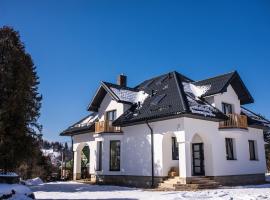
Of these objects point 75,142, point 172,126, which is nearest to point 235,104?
point 172,126

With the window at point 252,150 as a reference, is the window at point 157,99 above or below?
above

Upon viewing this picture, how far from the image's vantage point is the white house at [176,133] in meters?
19.7

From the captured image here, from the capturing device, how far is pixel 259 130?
24.9 m

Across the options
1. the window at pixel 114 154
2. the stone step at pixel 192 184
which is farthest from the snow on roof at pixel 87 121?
the stone step at pixel 192 184

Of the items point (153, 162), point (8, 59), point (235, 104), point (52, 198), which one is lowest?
point (52, 198)

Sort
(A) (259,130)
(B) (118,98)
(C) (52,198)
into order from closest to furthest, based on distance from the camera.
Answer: (C) (52,198) < (B) (118,98) < (A) (259,130)

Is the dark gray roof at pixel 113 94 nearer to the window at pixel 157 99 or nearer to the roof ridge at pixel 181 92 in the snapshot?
the window at pixel 157 99

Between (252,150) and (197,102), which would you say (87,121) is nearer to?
(197,102)

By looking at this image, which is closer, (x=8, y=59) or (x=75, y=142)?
(x=8, y=59)

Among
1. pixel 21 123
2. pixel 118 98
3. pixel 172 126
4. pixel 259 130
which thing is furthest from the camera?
pixel 259 130

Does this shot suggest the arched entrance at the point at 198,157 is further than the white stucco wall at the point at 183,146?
Yes

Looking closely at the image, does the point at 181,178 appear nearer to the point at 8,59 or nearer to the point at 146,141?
the point at 146,141

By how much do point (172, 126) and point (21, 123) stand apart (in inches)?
359

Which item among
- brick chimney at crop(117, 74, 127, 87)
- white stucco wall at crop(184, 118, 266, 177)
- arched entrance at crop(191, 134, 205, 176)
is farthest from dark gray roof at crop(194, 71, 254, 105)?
brick chimney at crop(117, 74, 127, 87)
